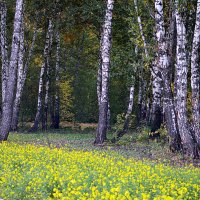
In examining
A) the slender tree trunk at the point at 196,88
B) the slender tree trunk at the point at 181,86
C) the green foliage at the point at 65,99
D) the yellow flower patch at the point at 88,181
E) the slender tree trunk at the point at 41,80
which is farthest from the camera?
the green foliage at the point at 65,99

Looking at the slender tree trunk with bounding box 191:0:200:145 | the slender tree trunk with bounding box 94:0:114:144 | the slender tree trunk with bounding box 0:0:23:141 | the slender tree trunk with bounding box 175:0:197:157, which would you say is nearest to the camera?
the slender tree trunk with bounding box 175:0:197:157

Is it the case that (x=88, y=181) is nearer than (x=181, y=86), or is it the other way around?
(x=88, y=181)

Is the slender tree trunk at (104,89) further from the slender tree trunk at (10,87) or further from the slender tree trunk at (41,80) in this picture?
the slender tree trunk at (41,80)

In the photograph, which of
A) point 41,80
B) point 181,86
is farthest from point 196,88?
point 41,80

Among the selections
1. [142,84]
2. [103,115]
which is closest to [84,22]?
[142,84]

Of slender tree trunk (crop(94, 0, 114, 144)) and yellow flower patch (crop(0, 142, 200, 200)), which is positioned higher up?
slender tree trunk (crop(94, 0, 114, 144))

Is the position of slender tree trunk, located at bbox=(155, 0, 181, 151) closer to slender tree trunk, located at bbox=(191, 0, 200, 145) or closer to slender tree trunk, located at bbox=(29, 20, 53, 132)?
slender tree trunk, located at bbox=(191, 0, 200, 145)

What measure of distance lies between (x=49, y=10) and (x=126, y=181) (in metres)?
26.5

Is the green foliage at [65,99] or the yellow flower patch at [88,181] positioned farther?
the green foliage at [65,99]

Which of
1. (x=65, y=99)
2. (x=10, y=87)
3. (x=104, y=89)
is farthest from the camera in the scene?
(x=65, y=99)

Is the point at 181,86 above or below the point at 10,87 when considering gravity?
below

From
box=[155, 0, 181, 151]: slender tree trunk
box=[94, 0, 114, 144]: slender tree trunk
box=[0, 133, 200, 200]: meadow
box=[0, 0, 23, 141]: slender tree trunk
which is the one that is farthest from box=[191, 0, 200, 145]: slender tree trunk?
box=[0, 0, 23, 141]: slender tree trunk

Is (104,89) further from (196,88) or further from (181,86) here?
(196,88)

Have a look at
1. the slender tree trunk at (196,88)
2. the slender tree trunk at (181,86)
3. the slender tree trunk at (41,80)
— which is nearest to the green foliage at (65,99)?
the slender tree trunk at (41,80)
